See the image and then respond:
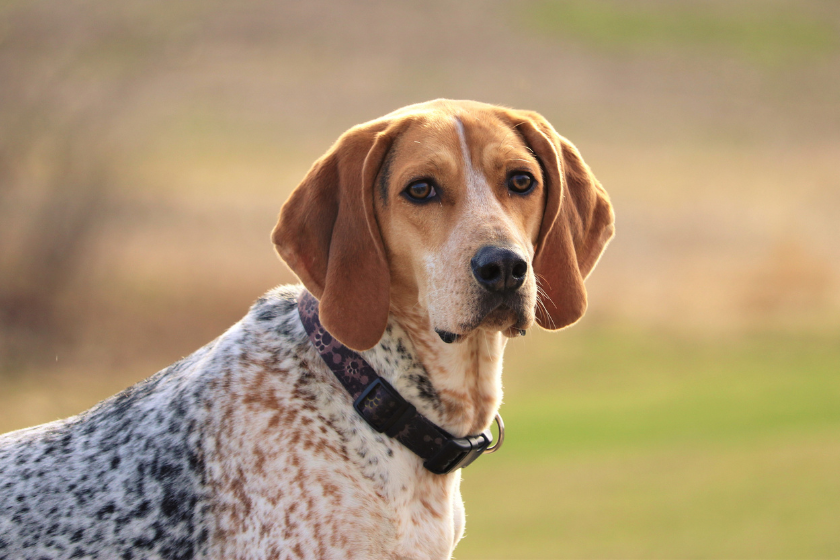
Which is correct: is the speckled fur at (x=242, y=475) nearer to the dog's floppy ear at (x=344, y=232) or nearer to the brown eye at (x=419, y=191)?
the dog's floppy ear at (x=344, y=232)

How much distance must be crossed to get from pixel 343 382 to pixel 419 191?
0.82 metres

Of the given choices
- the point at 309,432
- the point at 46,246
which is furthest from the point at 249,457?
the point at 46,246

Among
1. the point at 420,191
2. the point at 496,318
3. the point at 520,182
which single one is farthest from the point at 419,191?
the point at 496,318

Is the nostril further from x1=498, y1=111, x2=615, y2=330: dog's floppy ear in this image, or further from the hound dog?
x1=498, y1=111, x2=615, y2=330: dog's floppy ear

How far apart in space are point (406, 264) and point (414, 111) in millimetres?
704

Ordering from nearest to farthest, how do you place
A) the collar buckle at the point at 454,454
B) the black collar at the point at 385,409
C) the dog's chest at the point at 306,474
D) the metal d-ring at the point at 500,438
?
the dog's chest at the point at 306,474, the black collar at the point at 385,409, the collar buckle at the point at 454,454, the metal d-ring at the point at 500,438

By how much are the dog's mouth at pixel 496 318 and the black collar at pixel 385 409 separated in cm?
32

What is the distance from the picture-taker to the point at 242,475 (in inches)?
119

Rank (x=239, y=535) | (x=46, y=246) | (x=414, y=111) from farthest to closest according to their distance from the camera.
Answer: (x=46, y=246) < (x=414, y=111) < (x=239, y=535)

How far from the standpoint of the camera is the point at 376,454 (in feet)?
10.2

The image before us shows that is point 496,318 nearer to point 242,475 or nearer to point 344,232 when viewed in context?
point 344,232

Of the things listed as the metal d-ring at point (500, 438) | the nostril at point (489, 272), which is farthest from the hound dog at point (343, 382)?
the metal d-ring at point (500, 438)

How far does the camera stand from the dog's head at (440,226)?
3082mm

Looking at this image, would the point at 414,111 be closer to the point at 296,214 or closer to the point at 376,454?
the point at 296,214
